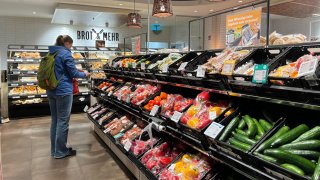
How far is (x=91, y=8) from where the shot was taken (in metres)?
8.49

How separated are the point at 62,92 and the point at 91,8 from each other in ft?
17.4

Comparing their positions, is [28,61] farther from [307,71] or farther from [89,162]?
[307,71]

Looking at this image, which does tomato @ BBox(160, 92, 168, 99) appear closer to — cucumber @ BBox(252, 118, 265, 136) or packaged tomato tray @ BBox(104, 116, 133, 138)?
packaged tomato tray @ BBox(104, 116, 133, 138)

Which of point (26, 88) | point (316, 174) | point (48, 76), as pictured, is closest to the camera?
point (316, 174)

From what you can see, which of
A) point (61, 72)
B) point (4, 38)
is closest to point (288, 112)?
point (61, 72)

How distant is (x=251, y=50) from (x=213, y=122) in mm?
661

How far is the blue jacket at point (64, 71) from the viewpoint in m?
3.94

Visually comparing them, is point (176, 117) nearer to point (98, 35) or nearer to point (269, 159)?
point (269, 159)

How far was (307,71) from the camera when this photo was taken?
1429mm

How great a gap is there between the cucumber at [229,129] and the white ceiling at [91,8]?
684 centimetres

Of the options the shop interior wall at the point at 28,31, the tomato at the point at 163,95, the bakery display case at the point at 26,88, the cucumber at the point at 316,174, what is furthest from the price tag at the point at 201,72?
the shop interior wall at the point at 28,31

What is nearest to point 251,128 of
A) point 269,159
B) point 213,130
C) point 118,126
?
point 213,130

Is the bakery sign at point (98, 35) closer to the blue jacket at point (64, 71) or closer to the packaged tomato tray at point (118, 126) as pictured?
the blue jacket at point (64, 71)

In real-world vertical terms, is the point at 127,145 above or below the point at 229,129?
below
